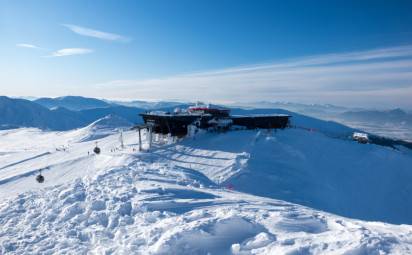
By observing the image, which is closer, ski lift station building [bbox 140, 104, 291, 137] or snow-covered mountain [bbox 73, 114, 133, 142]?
ski lift station building [bbox 140, 104, 291, 137]

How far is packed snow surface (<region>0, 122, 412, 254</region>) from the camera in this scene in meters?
12.3

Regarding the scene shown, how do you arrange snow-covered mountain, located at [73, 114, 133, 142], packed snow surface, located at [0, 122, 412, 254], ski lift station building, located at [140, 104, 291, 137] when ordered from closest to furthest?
packed snow surface, located at [0, 122, 412, 254] → ski lift station building, located at [140, 104, 291, 137] → snow-covered mountain, located at [73, 114, 133, 142]

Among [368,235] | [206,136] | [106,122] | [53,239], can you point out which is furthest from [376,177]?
[106,122]

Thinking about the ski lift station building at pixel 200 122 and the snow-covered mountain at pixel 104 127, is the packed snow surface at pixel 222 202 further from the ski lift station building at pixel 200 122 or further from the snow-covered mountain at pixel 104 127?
the snow-covered mountain at pixel 104 127

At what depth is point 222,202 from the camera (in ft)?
60.5

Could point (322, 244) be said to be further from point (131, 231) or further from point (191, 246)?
point (131, 231)

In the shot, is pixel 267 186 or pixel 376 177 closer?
pixel 267 186

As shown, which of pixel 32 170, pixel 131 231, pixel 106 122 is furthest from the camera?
pixel 106 122

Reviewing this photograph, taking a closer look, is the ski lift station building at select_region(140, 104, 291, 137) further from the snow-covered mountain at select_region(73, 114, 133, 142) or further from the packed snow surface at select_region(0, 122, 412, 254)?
the snow-covered mountain at select_region(73, 114, 133, 142)

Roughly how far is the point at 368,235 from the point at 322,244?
Answer: 5.64 ft

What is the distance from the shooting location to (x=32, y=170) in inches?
1697

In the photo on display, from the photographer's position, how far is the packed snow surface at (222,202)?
12344 millimetres

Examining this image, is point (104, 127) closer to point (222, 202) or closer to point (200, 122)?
point (200, 122)

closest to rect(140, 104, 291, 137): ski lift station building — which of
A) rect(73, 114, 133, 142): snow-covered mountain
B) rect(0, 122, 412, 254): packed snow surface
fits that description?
rect(0, 122, 412, 254): packed snow surface
